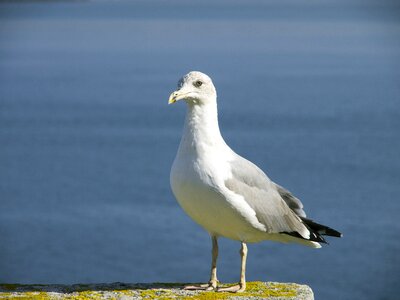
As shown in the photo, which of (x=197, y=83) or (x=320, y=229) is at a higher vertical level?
(x=197, y=83)

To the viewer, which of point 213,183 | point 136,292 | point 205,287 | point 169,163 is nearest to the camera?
point 136,292

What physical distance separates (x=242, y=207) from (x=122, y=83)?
60885 millimetres

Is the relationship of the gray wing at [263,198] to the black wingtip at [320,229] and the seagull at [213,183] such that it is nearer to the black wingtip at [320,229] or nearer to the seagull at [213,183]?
the seagull at [213,183]

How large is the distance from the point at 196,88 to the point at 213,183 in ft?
2.84

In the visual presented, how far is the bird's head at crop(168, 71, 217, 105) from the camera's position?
773 centimetres

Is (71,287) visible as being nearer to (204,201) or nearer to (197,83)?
(204,201)

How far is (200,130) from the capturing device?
25.6 feet

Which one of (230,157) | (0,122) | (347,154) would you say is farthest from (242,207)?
(0,122)

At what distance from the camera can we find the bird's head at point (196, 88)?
7.73 metres

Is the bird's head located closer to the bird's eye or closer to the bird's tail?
the bird's eye

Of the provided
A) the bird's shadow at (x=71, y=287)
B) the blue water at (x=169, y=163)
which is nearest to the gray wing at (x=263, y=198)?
the bird's shadow at (x=71, y=287)

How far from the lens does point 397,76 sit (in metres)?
79.2

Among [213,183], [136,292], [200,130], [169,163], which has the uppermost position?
[169,163]

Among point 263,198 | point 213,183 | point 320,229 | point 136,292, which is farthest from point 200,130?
point 320,229
